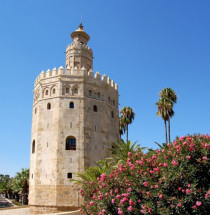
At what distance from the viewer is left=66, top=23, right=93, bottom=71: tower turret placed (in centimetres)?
3209

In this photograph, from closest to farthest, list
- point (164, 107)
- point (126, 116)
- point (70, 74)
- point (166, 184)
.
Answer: point (166, 184)
point (70, 74)
point (164, 107)
point (126, 116)

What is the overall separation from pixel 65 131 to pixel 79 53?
1077 cm

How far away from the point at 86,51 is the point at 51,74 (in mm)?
6280

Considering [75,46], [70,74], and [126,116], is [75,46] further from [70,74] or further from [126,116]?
[126,116]

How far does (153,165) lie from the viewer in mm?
10438

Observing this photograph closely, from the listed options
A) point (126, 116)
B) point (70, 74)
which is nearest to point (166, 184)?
point (70, 74)

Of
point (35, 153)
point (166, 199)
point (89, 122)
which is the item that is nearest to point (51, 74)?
point (89, 122)

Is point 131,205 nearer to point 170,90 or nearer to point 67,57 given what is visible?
point 170,90

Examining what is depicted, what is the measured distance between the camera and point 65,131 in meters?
26.5

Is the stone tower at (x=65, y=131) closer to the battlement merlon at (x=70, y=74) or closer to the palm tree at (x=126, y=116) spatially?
the battlement merlon at (x=70, y=74)

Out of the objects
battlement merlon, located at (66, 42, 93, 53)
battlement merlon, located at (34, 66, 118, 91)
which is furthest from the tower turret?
battlement merlon, located at (34, 66, 118, 91)

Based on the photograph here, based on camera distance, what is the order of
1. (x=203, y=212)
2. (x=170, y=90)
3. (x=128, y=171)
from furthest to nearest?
(x=170, y=90), (x=128, y=171), (x=203, y=212)

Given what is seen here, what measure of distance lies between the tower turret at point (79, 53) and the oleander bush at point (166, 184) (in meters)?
22.6

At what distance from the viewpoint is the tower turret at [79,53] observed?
32094 millimetres
